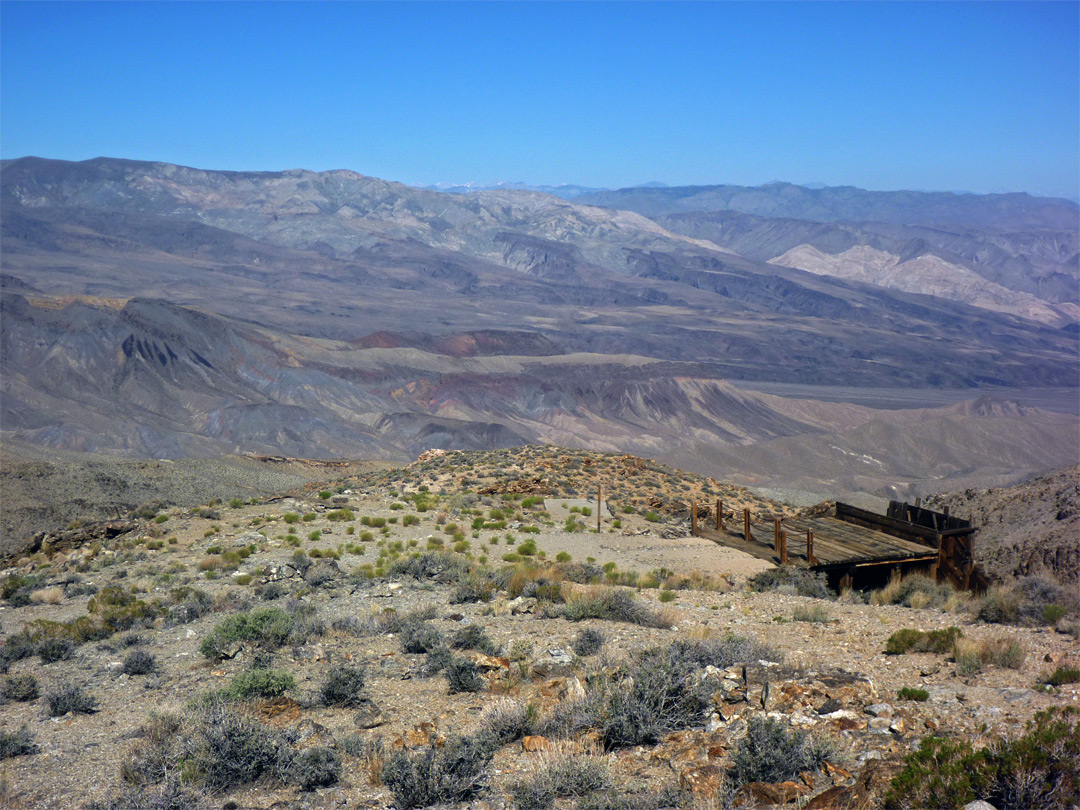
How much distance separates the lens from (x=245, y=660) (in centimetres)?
914

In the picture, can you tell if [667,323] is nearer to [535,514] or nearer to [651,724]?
[535,514]

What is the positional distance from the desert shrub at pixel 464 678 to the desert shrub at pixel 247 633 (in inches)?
102

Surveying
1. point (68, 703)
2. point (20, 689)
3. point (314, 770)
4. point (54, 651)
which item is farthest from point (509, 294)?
point (314, 770)

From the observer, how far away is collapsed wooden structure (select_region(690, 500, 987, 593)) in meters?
13.8

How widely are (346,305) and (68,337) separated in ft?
207

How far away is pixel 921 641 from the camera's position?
805 cm

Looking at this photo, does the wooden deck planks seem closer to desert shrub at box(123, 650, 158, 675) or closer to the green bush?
the green bush

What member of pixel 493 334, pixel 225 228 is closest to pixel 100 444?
pixel 493 334

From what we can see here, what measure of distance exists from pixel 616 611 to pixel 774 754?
472 cm

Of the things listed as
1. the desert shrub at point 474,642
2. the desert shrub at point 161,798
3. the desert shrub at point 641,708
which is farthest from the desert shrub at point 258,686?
the desert shrub at point 641,708

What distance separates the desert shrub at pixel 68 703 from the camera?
26.0ft

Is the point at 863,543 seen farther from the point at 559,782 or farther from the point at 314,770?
the point at 314,770

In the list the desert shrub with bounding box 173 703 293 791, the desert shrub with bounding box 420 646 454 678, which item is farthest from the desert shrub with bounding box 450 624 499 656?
the desert shrub with bounding box 173 703 293 791

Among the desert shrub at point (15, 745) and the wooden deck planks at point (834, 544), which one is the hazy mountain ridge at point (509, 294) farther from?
the desert shrub at point (15, 745)
